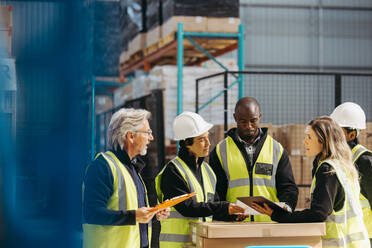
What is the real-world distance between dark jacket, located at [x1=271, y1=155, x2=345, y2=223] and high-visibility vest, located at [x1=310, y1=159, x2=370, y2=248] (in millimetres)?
39

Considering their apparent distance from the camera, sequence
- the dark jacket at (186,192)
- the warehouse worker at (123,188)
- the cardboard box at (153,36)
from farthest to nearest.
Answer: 1. the cardboard box at (153,36)
2. the dark jacket at (186,192)
3. the warehouse worker at (123,188)

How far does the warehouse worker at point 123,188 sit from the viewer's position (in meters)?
2.75

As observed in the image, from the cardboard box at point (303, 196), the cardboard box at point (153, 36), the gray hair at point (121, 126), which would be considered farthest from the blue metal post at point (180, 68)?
the gray hair at point (121, 126)

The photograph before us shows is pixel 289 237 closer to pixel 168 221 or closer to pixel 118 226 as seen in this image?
pixel 168 221

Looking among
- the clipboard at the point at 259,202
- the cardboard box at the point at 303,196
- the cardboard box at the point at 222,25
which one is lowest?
the cardboard box at the point at 303,196

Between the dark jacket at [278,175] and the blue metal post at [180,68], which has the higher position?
the blue metal post at [180,68]

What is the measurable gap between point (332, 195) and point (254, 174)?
0.91 meters

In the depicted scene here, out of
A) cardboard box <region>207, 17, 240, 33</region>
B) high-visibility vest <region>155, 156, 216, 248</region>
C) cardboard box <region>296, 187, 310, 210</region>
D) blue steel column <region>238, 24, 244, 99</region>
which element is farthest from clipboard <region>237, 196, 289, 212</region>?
cardboard box <region>207, 17, 240, 33</region>

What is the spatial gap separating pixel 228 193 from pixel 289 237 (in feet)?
2.92

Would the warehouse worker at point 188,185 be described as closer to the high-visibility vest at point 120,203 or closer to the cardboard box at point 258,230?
the cardboard box at point 258,230

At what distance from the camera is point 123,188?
2910mm

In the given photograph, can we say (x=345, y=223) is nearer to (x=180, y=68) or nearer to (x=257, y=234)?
(x=257, y=234)

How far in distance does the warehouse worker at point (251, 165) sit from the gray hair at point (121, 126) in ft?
3.95

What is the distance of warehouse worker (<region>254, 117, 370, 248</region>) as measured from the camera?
327 cm
